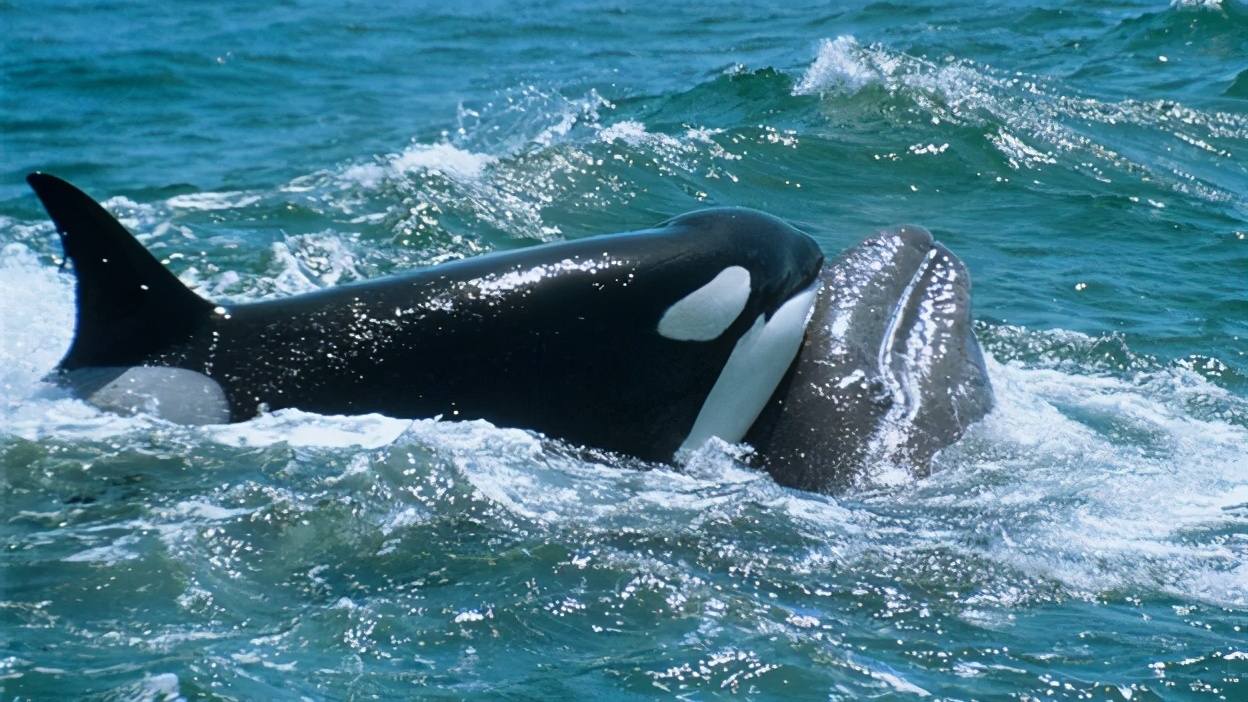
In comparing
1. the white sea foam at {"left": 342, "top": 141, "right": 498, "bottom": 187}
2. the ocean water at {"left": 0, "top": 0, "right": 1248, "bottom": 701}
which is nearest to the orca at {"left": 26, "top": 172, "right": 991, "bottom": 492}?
the ocean water at {"left": 0, "top": 0, "right": 1248, "bottom": 701}

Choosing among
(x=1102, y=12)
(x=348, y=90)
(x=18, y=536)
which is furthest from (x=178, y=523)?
(x=1102, y=12)

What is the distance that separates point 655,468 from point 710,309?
0.85 metres

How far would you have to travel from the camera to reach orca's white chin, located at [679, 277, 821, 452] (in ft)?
26.9

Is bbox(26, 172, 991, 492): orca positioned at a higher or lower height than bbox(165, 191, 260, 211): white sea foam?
higher

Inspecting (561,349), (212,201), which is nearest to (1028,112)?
(212,201)

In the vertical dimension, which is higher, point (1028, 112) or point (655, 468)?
point (1028, 112)

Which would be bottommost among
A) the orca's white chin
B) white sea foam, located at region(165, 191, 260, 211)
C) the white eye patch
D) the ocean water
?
white sea foam, located at region(165, 191, 260, 211)

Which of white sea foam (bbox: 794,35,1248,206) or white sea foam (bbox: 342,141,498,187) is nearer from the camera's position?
white sea foam (bbox: 342,141,498,187)

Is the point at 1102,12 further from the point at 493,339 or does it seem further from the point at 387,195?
the point at 493,339

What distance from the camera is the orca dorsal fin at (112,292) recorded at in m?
7.13

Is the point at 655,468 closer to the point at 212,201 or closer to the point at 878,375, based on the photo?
the point at 878,375

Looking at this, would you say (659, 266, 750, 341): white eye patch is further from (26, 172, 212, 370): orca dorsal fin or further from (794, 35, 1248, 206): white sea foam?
(794, 35, 1248, 206): white sea foam

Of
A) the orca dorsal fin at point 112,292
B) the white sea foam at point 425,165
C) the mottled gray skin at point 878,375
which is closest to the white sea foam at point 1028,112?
the white sea foam at point 425,165

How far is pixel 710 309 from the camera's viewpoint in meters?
7.92
